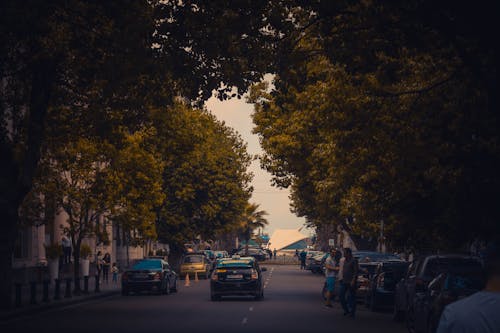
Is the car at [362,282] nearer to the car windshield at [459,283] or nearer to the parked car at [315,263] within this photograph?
the car windshield at [459,283]

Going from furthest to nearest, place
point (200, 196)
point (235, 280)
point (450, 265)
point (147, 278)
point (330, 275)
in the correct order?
point (200, 196), point (147, 278), point (235, 280), point (330, 275), point (450, 265)

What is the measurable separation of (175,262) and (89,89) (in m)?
46.4

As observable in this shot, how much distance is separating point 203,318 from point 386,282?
5738 millimetres

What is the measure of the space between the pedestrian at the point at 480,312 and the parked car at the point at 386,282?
22.0 m

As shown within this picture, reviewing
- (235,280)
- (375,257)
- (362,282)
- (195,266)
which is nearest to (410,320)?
(362,282)

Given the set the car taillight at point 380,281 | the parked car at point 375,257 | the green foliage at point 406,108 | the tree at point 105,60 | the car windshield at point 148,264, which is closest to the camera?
the tree at point 105,60

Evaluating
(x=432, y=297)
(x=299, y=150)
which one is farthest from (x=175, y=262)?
(x=432, y=297)

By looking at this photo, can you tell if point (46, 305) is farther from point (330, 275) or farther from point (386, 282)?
point (386, 282)

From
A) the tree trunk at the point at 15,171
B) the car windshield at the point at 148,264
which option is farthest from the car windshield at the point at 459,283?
the car windshield at the point at 148,264

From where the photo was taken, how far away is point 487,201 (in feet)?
65.7

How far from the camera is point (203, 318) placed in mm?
23969

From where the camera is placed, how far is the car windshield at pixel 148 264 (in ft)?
127

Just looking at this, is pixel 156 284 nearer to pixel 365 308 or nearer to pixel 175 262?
pixel 365 308

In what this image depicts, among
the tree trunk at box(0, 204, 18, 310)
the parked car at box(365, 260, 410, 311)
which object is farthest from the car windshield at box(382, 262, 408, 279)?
the tree trunk at box(0, 204, 18, 310)
